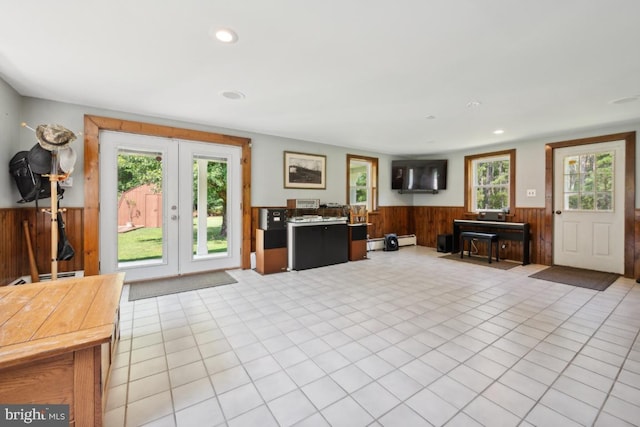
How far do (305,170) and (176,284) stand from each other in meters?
3.12

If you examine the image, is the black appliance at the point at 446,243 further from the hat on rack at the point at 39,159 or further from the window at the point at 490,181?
the hat on rack at the point at 39,159

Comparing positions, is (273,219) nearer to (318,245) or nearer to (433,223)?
(318,245)

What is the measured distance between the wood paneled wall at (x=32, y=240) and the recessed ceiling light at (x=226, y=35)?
2.95 m

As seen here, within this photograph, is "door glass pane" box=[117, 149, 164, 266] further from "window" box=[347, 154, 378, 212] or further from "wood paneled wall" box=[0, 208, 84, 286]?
"window" box=[347, 154, 378, 212]

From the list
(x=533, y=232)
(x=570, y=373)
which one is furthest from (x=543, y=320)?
(x=533, y=232)

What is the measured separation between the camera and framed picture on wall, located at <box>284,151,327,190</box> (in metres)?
5.48

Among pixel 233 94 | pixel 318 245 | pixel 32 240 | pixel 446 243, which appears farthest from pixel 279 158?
pixel 446 243

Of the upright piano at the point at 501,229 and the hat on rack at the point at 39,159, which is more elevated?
the hat on rack at the point at 39,159

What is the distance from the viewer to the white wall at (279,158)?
Result: 3.23 meters

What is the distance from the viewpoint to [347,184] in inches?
254

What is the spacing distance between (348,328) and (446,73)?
2706 mm

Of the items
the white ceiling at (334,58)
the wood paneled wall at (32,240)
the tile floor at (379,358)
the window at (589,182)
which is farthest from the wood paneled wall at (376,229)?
the white ceiling at (334,58)

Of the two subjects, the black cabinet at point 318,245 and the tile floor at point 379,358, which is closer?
the tile floor at point 379,358

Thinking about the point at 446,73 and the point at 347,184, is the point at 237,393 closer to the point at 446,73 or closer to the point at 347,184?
the point at 446,73
